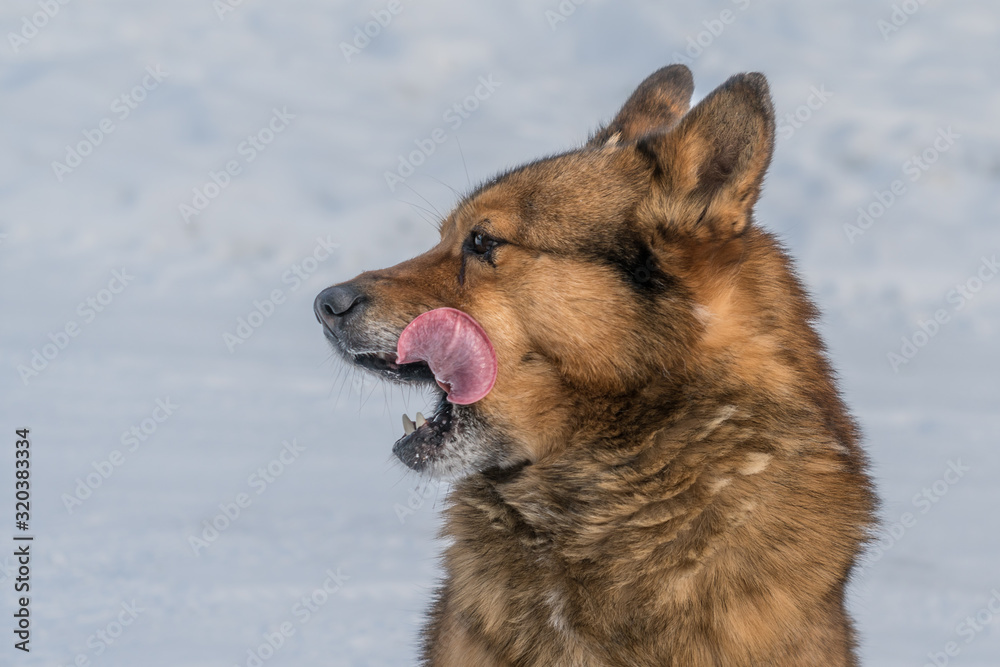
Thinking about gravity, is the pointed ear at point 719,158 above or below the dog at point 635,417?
above

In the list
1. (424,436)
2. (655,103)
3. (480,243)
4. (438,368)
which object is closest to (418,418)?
(424,436)

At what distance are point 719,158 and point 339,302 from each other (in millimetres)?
1816

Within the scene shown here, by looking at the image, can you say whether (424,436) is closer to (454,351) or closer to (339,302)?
(454,351)

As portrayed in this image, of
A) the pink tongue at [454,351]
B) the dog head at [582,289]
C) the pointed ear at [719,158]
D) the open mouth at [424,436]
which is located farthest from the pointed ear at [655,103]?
the open mouth at [424,436]

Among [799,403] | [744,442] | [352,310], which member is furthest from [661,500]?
[352,310]

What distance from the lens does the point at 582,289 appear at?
3.99 m

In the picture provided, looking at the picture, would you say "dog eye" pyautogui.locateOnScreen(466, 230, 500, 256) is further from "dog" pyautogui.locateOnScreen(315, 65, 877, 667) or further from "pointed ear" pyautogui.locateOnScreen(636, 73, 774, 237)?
"pointed ear" pyautogui.locateOnScreen(636, 73, 774, 237)

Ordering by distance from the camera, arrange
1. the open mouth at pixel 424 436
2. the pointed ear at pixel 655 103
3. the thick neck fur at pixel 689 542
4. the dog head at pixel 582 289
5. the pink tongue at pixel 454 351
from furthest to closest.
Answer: the pointed ear at pixel 655 103
the open mouth at pixel 424 436
the pink tongue at pixel 454 351
the dog head at pixel 582 289
the thick neck fur at pixel 689 542

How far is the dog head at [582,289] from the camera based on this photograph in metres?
3.81

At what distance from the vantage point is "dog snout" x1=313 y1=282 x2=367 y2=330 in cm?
421

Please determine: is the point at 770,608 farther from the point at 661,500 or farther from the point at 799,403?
the point at 799,403

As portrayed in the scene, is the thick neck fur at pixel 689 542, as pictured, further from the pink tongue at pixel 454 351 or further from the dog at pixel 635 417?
the pink tongue at pixel 454 351

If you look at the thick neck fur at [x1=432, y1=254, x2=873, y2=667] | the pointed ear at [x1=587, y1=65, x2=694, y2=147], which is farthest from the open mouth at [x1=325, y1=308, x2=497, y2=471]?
the pointed ear at [x1=587, y1=65, x2=694, y2=147]

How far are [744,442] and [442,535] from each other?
1475 millimetres
